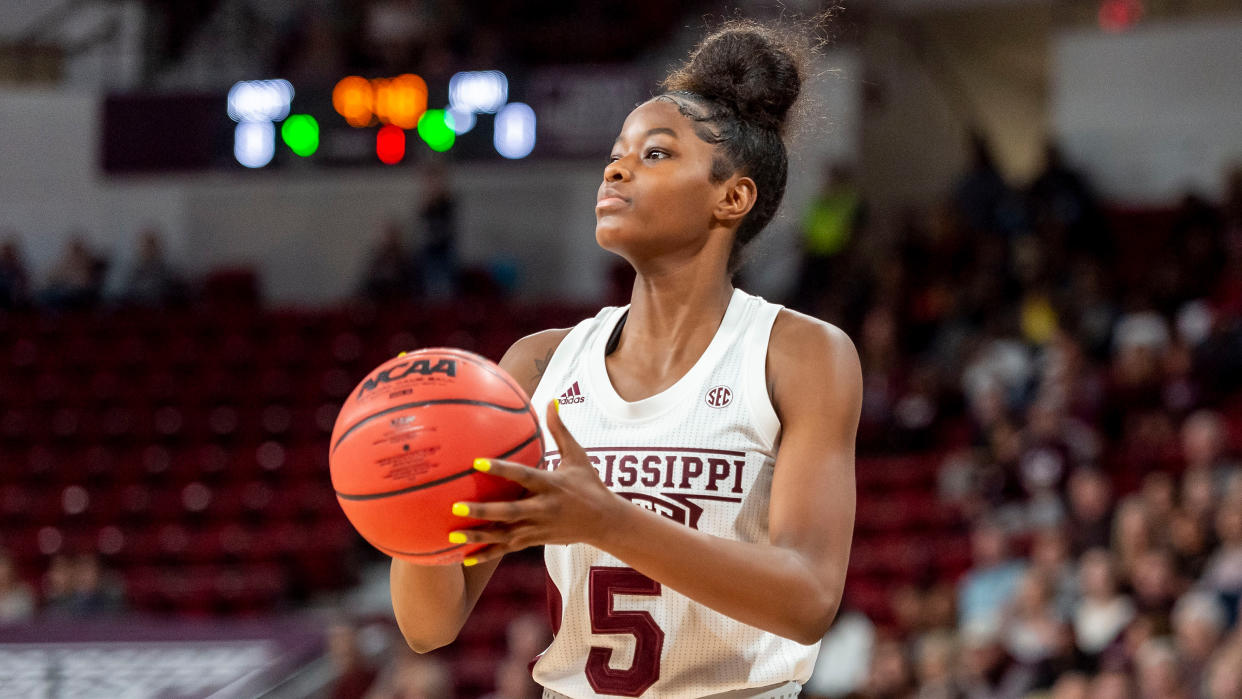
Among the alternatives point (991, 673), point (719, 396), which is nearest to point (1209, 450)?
point (991, 673)

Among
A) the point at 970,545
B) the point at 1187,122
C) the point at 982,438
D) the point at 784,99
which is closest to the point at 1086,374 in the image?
the point at 982,438

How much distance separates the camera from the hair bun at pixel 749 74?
7.97ft

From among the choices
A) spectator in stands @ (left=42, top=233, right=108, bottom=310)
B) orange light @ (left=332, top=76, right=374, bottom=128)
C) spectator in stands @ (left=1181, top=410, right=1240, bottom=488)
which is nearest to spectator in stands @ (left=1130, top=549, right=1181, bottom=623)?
spectator in stands @ (left=1181, top=410, right=1240, bottom=488)

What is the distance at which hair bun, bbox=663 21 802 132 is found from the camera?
7.97 feet

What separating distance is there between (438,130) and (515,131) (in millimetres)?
609

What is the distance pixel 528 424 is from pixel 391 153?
31.2 feet

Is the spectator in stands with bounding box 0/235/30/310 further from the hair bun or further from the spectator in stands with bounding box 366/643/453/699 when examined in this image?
the hair bun

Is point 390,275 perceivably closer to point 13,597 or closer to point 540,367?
point 13,597

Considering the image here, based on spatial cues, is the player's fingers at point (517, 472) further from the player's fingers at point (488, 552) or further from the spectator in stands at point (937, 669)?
the spectator in stands at point (937, 669)

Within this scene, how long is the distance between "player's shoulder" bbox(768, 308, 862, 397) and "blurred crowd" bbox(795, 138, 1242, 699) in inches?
157

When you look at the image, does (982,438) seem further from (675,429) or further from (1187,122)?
(675,429)

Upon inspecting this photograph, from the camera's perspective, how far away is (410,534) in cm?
189

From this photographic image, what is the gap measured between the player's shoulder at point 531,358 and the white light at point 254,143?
371 inches

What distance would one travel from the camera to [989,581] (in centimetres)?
732
